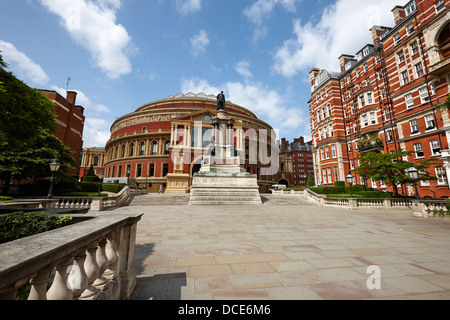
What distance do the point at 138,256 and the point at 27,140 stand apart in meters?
11.8

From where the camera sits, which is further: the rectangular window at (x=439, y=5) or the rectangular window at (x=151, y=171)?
the rectangular window at (x=151, y=171)

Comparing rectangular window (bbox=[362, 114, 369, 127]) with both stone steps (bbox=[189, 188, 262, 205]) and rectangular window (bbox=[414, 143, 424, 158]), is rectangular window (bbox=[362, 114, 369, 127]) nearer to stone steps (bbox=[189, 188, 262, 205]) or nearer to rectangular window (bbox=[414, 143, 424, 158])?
rectangular window (bbox=[414, 143, 424, 158])

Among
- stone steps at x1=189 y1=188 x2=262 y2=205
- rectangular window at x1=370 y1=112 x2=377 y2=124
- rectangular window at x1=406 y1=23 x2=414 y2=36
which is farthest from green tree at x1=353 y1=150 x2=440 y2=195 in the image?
rectangular window at x1=406 y1=23 x2=414 y2=36

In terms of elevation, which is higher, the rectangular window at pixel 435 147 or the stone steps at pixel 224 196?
the rectangular window at pixel 435 147

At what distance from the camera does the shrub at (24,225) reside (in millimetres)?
2640

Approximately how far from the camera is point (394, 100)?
26344 mm

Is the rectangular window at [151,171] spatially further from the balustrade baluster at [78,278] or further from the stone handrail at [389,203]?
the balustrade baluster at [78,278]

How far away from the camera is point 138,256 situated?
4.57m

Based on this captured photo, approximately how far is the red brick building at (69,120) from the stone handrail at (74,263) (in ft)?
119

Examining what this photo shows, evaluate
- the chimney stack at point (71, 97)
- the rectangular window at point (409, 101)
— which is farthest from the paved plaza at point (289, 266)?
the chimney stack at point (71, 97)

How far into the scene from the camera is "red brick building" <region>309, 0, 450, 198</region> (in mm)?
21062

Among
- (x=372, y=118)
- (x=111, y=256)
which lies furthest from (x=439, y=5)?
(x=111, y=256)

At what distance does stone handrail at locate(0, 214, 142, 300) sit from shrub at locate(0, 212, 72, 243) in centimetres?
49
